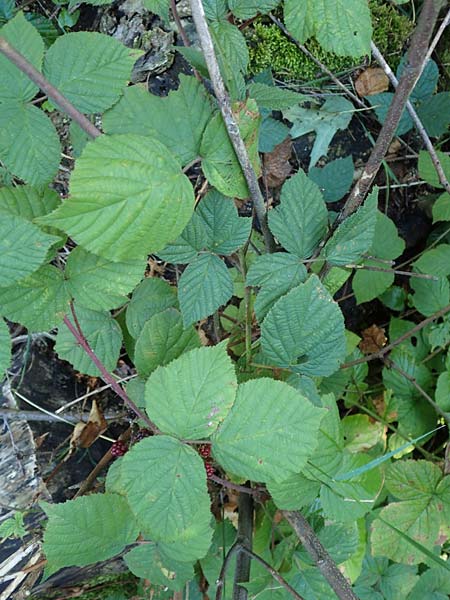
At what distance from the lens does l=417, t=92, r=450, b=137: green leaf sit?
6.03 ft

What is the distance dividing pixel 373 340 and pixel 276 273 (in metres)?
1.17

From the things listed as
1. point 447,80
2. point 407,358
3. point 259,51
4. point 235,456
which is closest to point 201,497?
point 235,456

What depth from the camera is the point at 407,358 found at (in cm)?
193

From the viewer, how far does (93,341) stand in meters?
1.30

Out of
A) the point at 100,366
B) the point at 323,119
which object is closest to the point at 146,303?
the point at 100,366

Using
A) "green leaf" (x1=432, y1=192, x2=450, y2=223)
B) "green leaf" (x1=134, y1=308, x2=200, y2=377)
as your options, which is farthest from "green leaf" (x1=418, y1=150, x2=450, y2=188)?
"green leaf" (x1=134, y1=308, x2=200, y2=377)

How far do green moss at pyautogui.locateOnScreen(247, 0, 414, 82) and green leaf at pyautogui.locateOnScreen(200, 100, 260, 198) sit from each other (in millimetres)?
923

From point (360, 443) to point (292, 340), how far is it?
2.83 feet

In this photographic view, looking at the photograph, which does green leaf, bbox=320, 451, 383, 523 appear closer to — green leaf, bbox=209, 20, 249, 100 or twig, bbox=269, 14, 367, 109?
green leaf, bbox=209, 20, 249, 100

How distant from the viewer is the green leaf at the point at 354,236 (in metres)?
1.00

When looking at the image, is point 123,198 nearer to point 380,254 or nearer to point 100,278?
point 100,278

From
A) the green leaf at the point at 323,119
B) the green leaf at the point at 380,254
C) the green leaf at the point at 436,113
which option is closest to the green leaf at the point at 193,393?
the green leaf at the point at 380,254

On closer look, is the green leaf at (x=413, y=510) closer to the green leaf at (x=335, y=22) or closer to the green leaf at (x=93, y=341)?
the green leaf at (x=93, y=341)

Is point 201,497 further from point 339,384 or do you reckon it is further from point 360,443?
point 360,443
